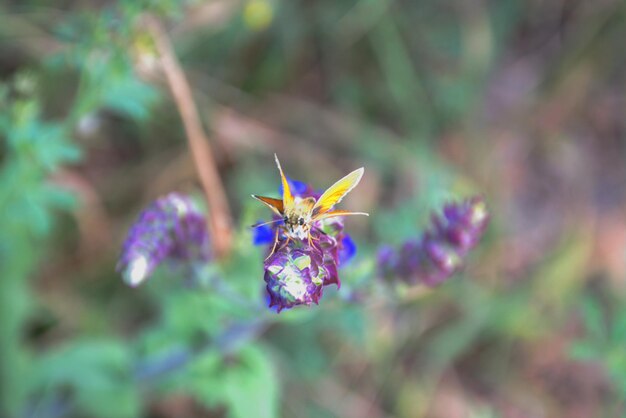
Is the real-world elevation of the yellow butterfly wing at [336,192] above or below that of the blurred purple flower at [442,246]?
below

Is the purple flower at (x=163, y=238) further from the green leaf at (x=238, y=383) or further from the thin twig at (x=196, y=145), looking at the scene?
the green leaf at (x=238, y=383)

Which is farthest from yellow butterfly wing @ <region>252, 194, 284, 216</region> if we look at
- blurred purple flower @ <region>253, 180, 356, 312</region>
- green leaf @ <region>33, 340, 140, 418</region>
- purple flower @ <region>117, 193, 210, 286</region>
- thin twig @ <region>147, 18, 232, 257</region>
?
green leaf @ <region>33, 340, 140, 418</region>

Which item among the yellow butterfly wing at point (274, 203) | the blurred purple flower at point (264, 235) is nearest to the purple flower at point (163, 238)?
the blurred purple flower at point (264, 235)

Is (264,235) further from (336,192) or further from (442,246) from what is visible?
(442,246)

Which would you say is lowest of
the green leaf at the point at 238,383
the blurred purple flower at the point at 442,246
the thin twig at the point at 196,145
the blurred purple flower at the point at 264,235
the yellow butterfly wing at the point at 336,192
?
the yellow butterfly wing at the point at 336,192

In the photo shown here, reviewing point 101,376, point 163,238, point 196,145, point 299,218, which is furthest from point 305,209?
point 101,376

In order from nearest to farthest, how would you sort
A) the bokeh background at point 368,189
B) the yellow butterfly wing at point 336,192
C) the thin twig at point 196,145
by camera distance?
the yellow butterfly wing at point 336,192
the thin twig at point 196,145
the bokeh background at point 368,189

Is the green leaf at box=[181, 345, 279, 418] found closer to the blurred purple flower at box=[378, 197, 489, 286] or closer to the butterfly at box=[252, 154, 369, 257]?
the blurred purple flower at box=[378, 197, 489, 286]
